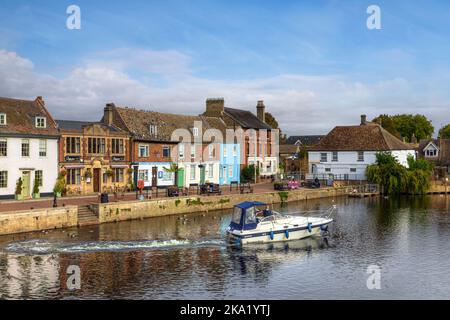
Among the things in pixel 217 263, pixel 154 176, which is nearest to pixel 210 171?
pixel 154 176

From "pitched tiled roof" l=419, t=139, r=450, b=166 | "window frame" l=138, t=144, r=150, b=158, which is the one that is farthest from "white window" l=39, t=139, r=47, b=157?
"pitched tiled roof" l=419, t=139, r=450, b=166

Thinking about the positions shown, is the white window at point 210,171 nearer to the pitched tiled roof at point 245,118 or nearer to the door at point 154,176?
the pitched tiled roof at point 245,118

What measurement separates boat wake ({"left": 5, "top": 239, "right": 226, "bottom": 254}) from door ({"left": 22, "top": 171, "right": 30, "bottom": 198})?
46.2 ft

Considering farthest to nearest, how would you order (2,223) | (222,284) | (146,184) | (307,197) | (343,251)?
(307,197), (146,184), (2,223), (343,251), (222,284)

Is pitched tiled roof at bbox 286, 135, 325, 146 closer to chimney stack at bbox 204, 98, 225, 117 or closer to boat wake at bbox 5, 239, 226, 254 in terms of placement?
chimney stack at bbox 204, 98, 225, 117

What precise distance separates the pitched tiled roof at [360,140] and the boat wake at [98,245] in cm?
4909

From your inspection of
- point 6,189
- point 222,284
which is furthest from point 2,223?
point 222,284

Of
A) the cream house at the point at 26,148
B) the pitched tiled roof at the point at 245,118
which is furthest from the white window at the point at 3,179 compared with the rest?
the pitched tiled roof at the point at 245,118

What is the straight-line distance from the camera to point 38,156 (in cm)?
5131

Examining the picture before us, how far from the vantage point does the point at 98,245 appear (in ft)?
119

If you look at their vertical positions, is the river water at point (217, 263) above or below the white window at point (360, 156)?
below

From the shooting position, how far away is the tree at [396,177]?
75875 millimetres

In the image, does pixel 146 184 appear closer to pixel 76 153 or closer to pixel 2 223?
pixel 76 153
